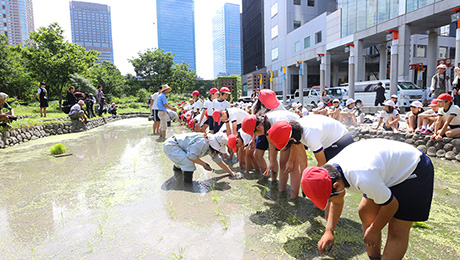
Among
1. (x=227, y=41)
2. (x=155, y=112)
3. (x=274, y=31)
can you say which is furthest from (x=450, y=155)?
(x=227, y=41)

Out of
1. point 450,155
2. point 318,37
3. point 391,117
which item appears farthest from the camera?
point 318,37

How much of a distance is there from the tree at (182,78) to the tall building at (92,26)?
→ 424 ft

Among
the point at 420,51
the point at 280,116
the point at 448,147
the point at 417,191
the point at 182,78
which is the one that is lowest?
the point at 448,147

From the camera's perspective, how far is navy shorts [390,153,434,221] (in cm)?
179

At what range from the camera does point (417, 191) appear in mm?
1800

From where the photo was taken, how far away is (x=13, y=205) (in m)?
3.40

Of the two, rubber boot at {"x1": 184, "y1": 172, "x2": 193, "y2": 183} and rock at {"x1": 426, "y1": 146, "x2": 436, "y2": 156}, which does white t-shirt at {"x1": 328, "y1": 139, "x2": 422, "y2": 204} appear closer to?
rubber boot at {"x1": 184, "y1": 172, "x2": 193, "y2": 183}

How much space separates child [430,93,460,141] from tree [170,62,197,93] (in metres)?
36.3

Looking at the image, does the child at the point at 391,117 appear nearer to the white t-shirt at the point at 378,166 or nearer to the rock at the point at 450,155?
the rock at the point at 450,155

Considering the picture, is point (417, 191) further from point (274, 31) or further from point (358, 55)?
point (274, 31)

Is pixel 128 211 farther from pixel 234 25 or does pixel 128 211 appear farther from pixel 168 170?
pixel 234 25

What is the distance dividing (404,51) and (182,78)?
3319 centimetres

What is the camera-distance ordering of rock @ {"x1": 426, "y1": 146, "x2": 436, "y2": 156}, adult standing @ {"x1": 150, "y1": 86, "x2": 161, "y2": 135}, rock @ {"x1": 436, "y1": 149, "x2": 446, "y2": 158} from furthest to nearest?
adult standing @ {"x1": 150, "y1": 86, "x2": 161, "y2": 135}
rock @ {"x1": 426, "y1": 146, "x2": 436, "y2": 156}
rock @ {"x1": 436, "y1": 149, "x2": 446, "y2": 158}

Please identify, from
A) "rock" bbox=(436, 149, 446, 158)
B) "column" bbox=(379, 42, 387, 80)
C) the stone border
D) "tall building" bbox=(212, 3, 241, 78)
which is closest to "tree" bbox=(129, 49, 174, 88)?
the stone border
